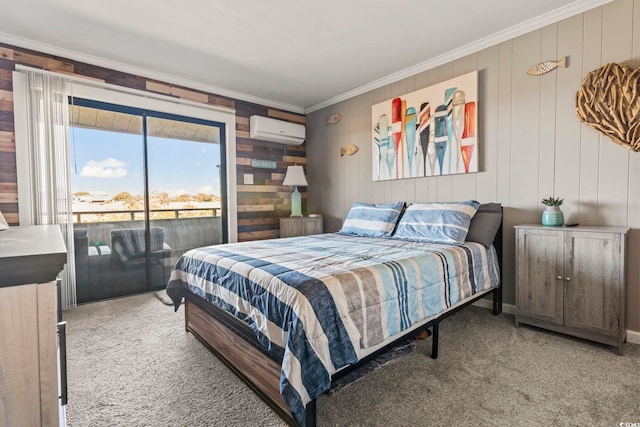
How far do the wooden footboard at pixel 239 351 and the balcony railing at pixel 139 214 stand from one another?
5.68 feet

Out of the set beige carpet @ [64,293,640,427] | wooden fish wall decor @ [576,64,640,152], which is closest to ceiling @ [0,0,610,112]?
wooden fish wall decor @ [576,64,640,152]

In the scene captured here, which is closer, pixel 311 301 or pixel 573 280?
pixel 311 301

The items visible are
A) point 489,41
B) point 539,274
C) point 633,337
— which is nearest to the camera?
point 633,337

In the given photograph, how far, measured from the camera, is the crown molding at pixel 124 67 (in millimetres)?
2783

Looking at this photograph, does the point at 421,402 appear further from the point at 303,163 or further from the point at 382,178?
the point at 303,163

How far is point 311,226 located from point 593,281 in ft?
9.70

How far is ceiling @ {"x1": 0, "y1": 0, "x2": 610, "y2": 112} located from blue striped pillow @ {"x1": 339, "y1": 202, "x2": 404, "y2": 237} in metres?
1.55

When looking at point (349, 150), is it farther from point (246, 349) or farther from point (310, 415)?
point (310, 415)

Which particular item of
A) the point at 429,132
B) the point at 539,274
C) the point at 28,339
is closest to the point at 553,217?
the point at 539,274

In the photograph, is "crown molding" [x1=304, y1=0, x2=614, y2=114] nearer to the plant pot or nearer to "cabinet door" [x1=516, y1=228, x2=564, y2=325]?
the plant pot

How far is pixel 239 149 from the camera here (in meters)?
4.24


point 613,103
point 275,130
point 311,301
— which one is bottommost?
point 311,301

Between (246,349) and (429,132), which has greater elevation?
(429,132)

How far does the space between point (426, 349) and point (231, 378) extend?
129 centimetres
